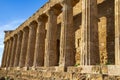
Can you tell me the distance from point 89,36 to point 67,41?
9.19 ft

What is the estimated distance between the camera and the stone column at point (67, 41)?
1436 cm

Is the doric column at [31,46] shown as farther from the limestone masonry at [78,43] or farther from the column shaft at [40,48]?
the column shaft at [40,48]

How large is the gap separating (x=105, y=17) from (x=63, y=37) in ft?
12.1

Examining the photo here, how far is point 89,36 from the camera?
478 inches

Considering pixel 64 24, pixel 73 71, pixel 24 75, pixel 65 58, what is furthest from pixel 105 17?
pixel 24 75

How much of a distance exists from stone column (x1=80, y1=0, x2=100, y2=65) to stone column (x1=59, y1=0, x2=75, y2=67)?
2.25 metres

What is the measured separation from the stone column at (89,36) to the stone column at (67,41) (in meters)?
2.25

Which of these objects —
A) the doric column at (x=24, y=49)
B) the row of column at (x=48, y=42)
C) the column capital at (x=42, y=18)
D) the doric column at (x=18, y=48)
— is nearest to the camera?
the row of column at (x=48, y=42)

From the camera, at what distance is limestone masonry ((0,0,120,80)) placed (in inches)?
419

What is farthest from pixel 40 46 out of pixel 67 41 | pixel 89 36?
pixel 89 36

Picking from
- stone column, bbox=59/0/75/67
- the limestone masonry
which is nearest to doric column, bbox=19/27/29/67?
Result: the limestone masonry

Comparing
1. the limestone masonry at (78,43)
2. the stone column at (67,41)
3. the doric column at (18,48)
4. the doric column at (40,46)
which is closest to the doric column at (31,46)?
the limestone masonry at (78,43)

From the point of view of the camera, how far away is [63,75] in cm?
1323

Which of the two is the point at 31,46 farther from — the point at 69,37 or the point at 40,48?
the point at 69,37
